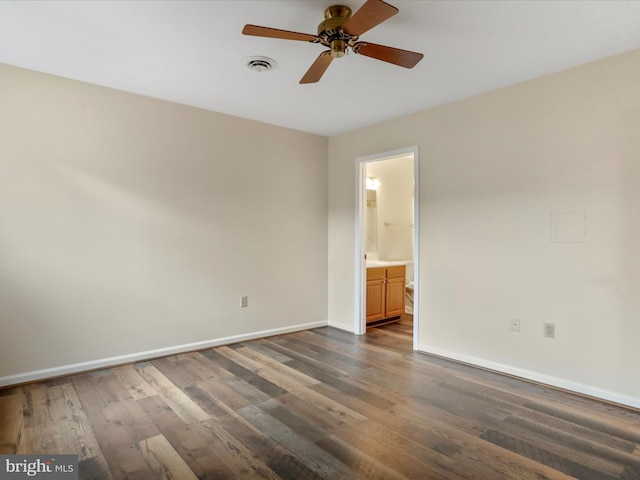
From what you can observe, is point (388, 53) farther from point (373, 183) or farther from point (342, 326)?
point (373, 183)

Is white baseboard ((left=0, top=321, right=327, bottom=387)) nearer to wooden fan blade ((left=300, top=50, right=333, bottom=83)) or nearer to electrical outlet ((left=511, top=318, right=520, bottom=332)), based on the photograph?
electrical outlet ((left=511, top=318, right=520, bottom=332))

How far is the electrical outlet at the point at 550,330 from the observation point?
2.91m

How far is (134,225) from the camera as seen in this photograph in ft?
11.2

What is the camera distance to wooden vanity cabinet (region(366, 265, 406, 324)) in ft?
15.7

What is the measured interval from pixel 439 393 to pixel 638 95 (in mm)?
2495

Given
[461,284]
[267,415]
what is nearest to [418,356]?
[461,284]

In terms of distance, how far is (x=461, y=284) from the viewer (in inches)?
138

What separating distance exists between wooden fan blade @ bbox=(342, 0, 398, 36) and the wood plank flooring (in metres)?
2.24

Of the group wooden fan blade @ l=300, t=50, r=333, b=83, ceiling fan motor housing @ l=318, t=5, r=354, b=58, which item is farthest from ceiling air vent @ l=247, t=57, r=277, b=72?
ceiling fan motor housing @ l=318, t=5, r=354, b=58

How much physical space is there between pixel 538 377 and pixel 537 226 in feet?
3.97

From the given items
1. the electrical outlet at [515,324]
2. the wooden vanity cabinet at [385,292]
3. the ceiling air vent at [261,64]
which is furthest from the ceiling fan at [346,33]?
the wooden vanity cabinet at [385,292]

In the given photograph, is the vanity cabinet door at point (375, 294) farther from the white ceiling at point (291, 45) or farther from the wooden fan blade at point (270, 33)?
the wooden fan blade at point (270, 33)

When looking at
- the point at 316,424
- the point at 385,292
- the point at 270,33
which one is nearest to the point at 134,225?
the point at 270,33

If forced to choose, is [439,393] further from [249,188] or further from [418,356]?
[249,188]
